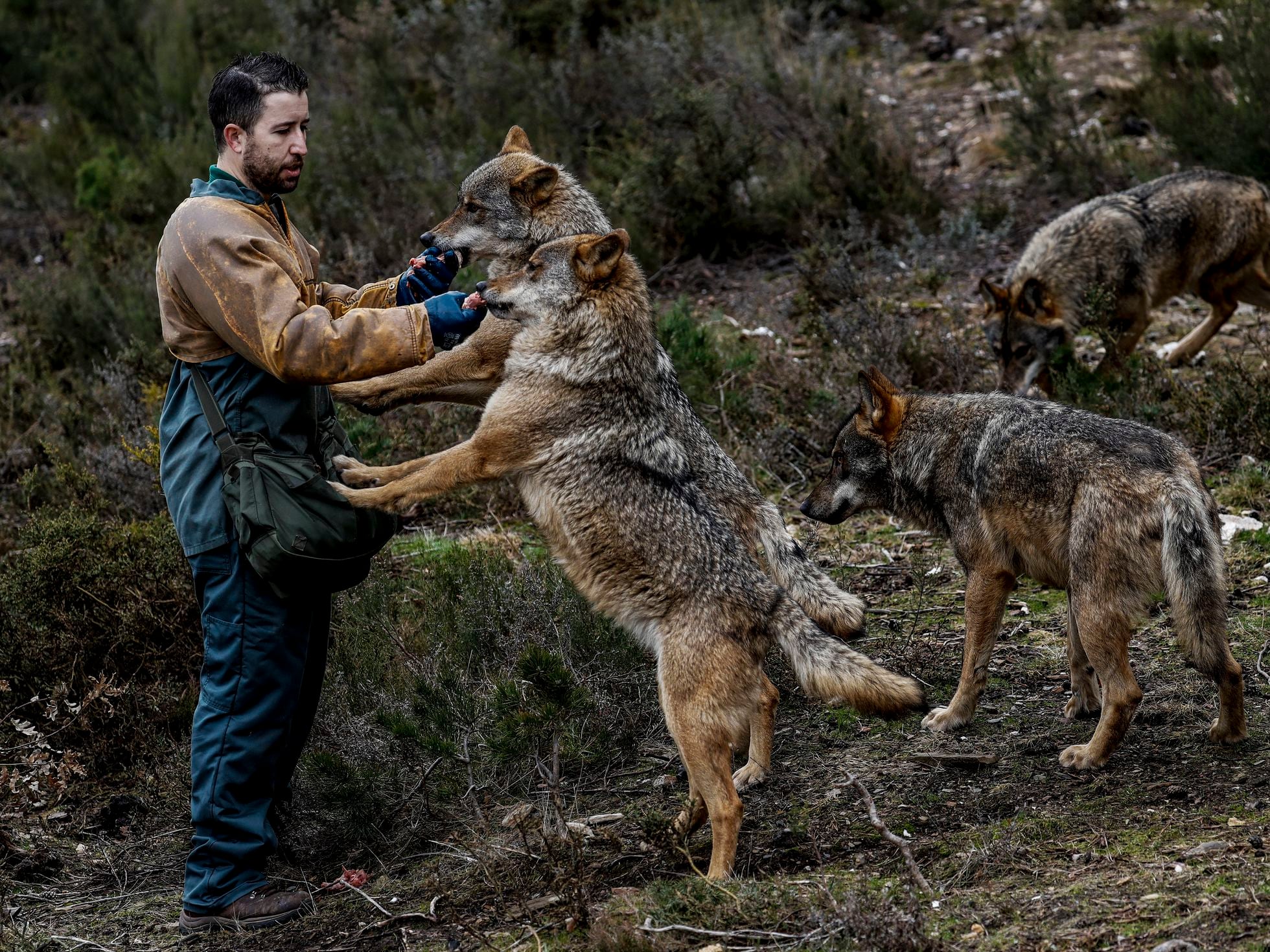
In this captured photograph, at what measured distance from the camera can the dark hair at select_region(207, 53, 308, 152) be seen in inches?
165

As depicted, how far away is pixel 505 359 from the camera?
5.16 meters

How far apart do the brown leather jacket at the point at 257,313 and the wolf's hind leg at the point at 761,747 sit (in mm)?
2021

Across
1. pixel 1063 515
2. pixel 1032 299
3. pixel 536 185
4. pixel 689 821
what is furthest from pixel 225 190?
pixel 1032 299

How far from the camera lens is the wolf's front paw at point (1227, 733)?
4.69 metres

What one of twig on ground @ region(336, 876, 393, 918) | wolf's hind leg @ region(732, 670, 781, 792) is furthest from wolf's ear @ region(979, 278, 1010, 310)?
twig on ground @ region(336, 876, 393, 918)

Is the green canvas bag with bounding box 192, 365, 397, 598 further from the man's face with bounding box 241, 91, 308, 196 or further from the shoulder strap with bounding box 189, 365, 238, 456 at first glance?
the man's face with bounding box 241, 91, 308, 196

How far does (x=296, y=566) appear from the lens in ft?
13.6

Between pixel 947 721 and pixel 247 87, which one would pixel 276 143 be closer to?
pixel 247 87

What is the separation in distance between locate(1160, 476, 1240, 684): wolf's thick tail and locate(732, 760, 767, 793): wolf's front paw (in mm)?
1735

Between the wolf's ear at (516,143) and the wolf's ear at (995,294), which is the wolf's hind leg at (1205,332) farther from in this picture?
the wolf's ear at (516,143)

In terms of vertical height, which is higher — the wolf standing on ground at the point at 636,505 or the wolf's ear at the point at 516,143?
the wolf's ear at the point at 516,143

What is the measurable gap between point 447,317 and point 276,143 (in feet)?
2.82

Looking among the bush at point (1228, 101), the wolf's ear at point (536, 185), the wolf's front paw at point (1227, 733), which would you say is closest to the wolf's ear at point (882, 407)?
the wolf's ear at point (536, 185)

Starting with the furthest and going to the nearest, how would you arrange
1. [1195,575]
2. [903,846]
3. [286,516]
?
[1195,575]
[286,516]
[903,846]
